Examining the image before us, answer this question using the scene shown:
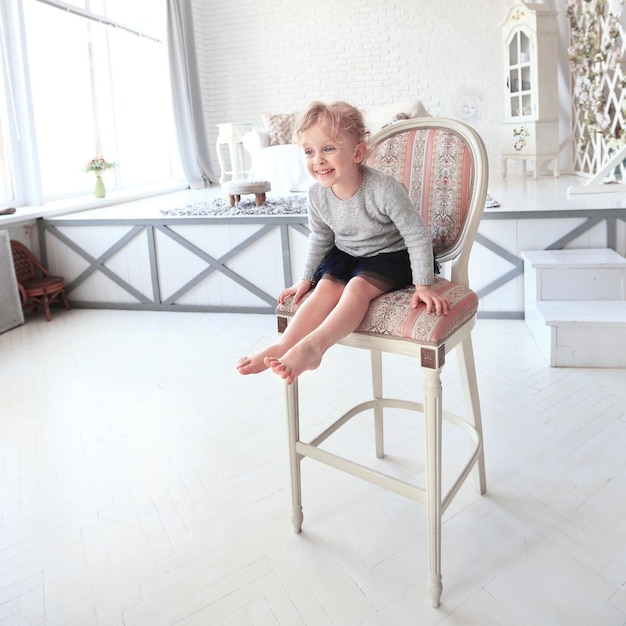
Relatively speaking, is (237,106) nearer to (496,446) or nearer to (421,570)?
(496,446)

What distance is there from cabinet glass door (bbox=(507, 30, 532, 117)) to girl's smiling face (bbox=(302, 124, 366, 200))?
467 centimetres

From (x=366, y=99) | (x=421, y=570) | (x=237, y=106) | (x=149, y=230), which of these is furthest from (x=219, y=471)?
(x=237, y=106)

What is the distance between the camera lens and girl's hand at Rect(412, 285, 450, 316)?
1.33 metres

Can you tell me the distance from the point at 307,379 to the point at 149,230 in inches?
71.0

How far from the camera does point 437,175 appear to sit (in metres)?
1.55

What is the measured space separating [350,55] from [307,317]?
637 centimetres

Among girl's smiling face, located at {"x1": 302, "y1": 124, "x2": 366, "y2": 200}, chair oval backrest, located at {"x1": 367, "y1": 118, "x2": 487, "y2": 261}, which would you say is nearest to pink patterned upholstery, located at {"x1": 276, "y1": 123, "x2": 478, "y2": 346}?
chair oval backrest, located at {"x1": 367, "y1": 118, "x2": 487, "y2": 261}

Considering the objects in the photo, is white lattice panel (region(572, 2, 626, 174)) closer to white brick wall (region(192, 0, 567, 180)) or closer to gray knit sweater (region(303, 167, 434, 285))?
white brick wall (region(192, 0, 567, 180))

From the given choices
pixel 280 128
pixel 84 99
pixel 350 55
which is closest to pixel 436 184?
pixel 280 128

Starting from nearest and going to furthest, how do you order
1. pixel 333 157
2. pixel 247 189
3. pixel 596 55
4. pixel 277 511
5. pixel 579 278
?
A: pixel 333 157 < pixel 277 511 < pixel 579 278 < pixel 247 189 < pixel 596 55

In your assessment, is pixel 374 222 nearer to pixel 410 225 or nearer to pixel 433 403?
pixel 410 225

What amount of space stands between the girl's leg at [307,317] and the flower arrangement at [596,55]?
3.72 meters

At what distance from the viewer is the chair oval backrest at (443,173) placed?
1.50 m

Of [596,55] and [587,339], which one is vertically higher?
[596,55]
